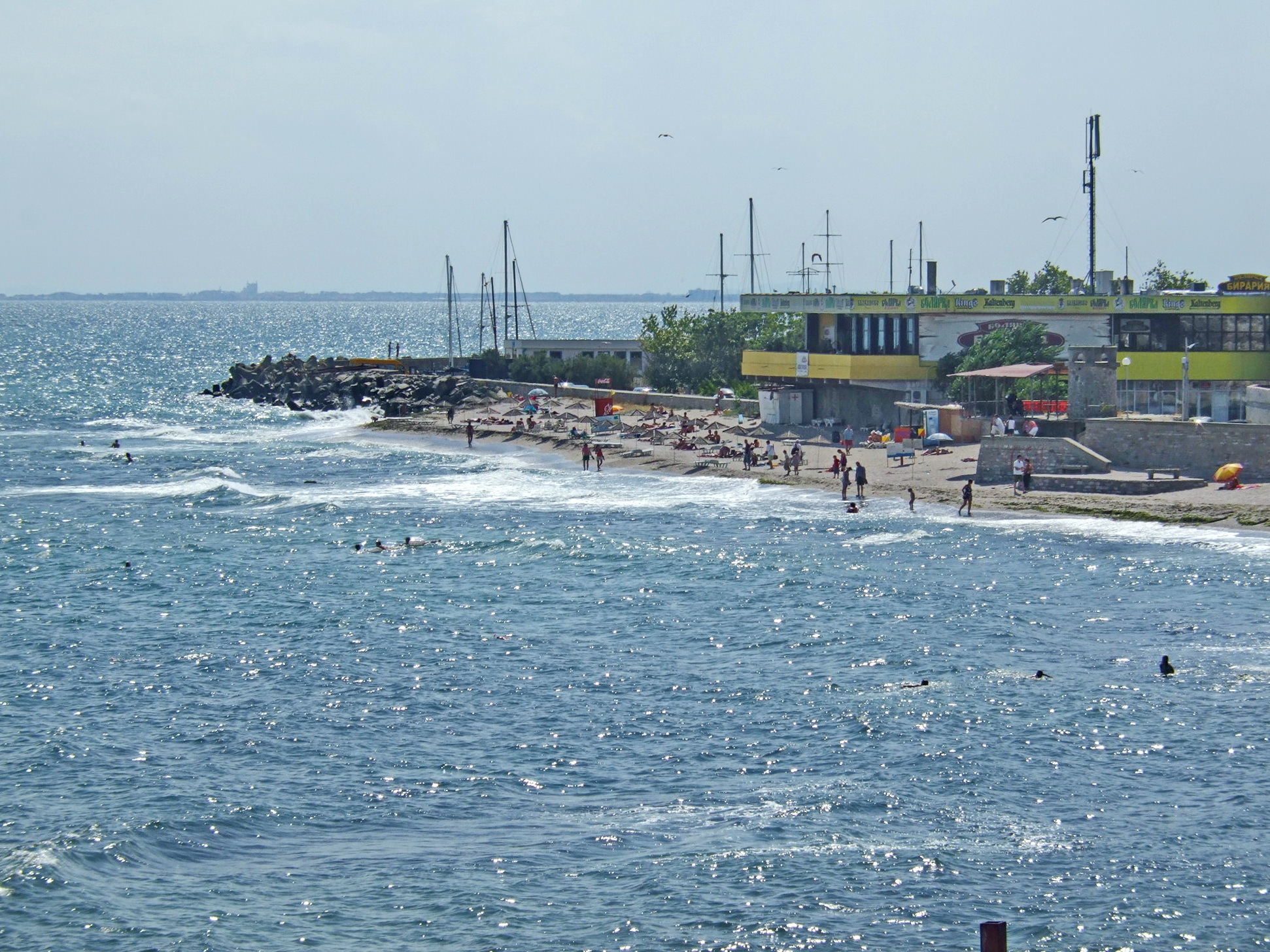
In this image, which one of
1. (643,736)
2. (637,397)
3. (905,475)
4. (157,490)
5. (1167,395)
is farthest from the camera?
(637,397)

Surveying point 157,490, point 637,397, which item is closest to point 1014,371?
point 637,397

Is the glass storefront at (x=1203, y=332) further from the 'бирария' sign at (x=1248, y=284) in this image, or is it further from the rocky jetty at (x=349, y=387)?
the rocky jetty at (x=349, y=387)

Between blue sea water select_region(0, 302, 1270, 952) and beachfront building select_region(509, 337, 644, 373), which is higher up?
beachfront building select_region(509, 337, 644, 373)

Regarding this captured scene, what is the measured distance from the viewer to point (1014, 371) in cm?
5762

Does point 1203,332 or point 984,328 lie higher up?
point 984,328

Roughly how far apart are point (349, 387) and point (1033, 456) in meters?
61.4

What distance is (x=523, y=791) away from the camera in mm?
24766

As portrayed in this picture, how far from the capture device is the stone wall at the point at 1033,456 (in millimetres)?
50969

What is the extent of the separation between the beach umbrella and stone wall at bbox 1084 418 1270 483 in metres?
0.87

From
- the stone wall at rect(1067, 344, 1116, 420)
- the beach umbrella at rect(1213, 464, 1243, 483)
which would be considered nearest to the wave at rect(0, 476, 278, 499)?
the stone wall at rect(1067, 344, 1116, 420)

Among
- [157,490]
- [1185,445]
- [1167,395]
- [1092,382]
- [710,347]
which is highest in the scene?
[710,347]

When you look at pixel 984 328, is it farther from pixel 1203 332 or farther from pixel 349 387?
pixel 349 387

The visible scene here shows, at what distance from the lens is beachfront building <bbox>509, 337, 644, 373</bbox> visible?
10031cm

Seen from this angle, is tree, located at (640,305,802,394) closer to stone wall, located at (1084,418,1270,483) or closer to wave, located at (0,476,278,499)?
wave, located at (0,476,278,499)
